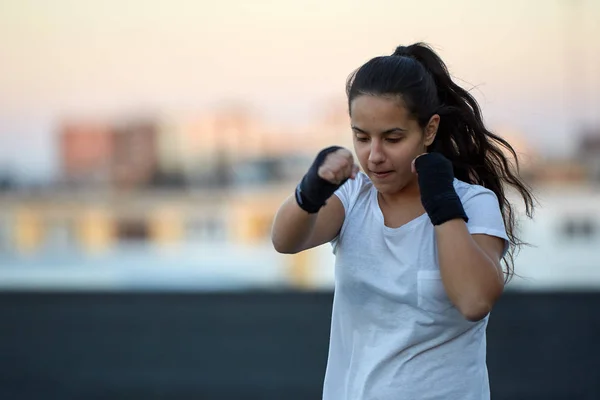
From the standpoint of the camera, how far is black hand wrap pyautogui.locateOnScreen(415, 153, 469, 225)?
2.09m

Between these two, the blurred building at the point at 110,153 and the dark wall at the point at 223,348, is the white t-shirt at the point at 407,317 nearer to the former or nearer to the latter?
the dark wall at the point at 223,348

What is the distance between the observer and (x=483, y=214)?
218 cm

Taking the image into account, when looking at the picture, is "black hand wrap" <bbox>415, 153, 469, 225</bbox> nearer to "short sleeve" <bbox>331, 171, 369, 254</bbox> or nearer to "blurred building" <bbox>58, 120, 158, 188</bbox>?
"short sleeve" <bbox>331, 171, 369, 254</bbox>

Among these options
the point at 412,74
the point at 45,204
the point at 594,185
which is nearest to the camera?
the point at 412,74

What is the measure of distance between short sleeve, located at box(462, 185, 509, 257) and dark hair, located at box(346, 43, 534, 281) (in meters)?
0.18

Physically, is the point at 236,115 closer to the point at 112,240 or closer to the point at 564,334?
the point at 112,240

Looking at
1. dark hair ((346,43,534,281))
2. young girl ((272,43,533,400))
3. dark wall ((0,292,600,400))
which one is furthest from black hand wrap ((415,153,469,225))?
dark wall ((0,292,600,400))

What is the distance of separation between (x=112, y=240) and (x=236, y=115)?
367 inches

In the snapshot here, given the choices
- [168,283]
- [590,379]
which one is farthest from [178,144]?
[590,379]

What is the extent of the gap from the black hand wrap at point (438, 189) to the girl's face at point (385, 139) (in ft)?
0.18

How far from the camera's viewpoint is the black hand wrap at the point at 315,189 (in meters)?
2.17

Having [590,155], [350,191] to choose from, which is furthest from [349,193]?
[590,155]

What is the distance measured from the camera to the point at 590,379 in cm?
839

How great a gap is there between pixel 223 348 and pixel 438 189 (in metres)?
10.1
